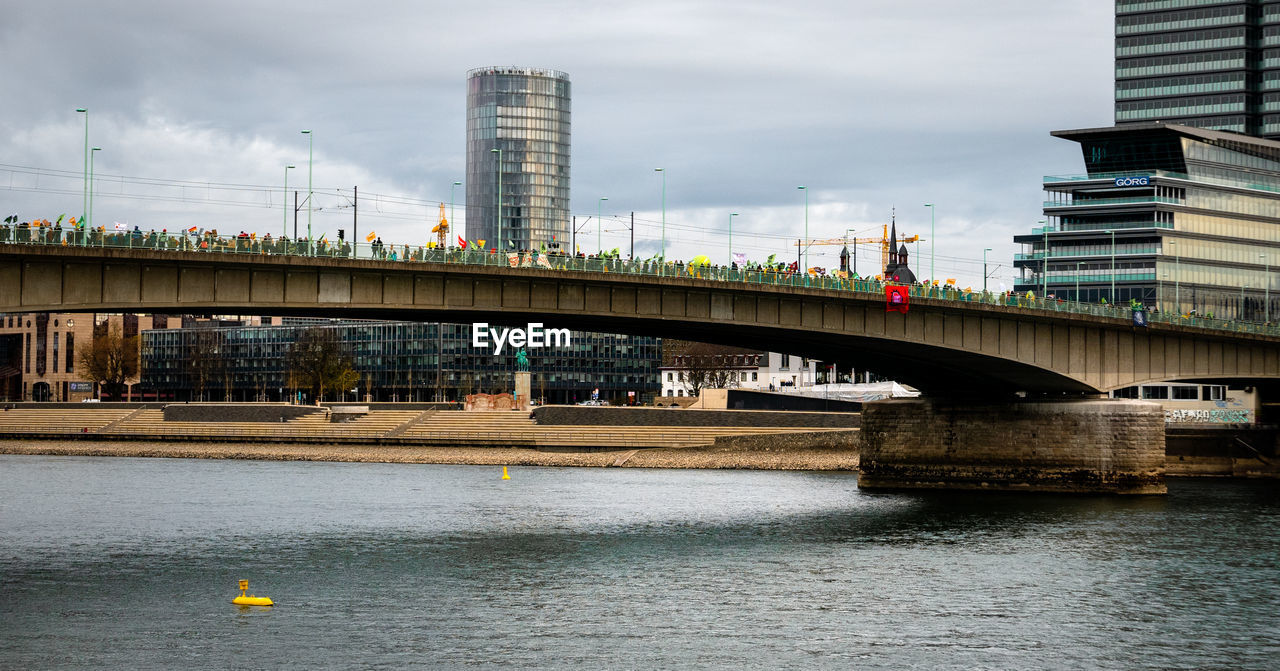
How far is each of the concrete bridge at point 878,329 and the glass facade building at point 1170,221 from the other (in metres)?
81.3

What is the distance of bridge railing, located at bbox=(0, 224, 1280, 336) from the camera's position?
5681 centimetres

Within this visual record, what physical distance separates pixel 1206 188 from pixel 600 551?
135 m

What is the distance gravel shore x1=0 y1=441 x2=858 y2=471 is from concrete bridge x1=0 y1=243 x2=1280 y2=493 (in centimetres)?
2385

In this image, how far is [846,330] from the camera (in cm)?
7975

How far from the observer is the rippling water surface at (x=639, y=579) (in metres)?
43.2

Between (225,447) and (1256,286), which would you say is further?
(1256,286)

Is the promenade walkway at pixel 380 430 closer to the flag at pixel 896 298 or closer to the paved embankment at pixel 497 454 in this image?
the paved embankment at pixel 497 454

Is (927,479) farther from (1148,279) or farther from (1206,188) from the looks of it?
(1206,188)

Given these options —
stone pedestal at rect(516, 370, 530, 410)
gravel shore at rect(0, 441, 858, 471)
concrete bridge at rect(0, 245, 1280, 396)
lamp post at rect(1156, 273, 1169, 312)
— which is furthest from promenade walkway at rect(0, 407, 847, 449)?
lamp post at rect(1156, 273, 1169, 312)

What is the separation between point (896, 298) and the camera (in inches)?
3125

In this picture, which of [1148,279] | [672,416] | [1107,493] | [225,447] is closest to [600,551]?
[1107,493]

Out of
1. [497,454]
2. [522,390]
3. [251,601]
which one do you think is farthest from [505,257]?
[522,390]

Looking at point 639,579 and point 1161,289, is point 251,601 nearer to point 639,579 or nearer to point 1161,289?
point 639,579

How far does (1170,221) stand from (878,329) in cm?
10700
